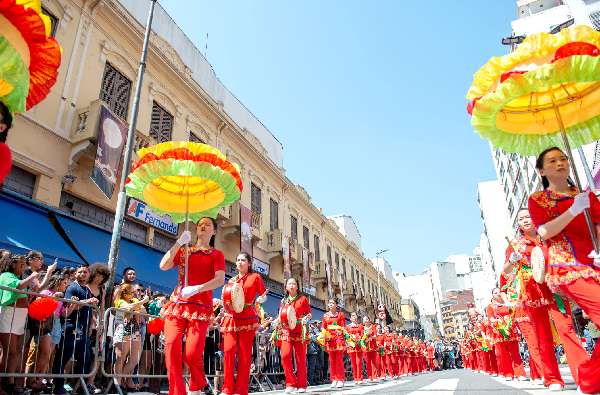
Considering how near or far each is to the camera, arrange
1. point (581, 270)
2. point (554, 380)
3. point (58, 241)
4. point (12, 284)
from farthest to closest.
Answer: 1. point (58, 241)
2. point (12, 284)
3. point (554, 380)
4. point (581, 270)

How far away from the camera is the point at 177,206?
5059 millimetres

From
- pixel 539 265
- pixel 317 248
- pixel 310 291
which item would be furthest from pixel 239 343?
pixel 317 248

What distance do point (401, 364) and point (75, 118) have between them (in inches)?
708

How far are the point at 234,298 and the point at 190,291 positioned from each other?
4.17 feet

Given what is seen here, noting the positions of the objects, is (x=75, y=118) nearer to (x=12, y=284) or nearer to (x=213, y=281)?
(x=12, y=284)

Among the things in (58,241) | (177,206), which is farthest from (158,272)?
(177,206)

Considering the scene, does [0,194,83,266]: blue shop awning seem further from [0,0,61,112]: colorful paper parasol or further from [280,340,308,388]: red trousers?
[0,0,61,112]: colorful paper parasol

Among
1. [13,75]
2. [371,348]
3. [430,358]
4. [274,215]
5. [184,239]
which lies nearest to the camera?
[13,75]

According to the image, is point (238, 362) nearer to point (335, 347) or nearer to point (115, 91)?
point (335, 347)

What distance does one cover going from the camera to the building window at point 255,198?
21.0 metres

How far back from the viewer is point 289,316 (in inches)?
309

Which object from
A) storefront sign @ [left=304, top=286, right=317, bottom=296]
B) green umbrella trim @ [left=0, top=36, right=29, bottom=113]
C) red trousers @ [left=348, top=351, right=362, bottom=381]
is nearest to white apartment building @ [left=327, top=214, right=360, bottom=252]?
storefront sign @ [left=304, top=286, right=317, bottom=296]

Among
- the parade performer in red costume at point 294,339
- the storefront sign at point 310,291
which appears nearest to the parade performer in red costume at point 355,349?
the parade performer in red costume at point 294,339

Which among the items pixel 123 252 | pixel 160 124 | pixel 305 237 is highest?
pixel 160 124
